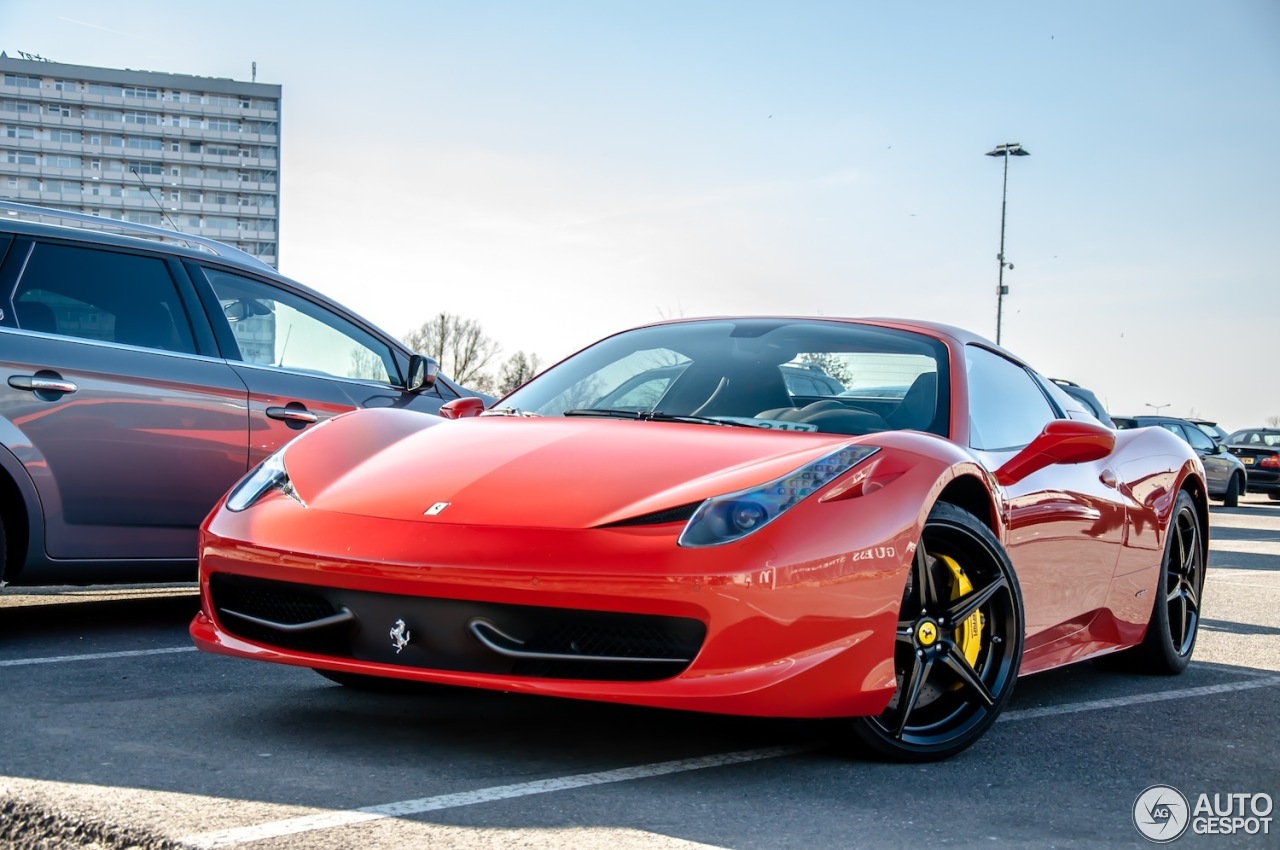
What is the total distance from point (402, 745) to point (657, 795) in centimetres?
77

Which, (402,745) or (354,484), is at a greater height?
(354,484)

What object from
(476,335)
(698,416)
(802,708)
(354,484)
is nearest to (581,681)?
(802,708)

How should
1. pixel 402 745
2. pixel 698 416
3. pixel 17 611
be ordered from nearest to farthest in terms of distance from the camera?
1. pixel 402 745
2. pixel 698 416
3. pixel 17 611

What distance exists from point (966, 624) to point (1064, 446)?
0.81 metres

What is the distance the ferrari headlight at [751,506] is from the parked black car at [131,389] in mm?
2865

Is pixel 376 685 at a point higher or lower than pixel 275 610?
lower

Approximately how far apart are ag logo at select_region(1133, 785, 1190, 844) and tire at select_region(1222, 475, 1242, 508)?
2273 cm

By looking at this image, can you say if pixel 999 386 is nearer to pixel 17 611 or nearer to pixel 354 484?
pixel 354 484

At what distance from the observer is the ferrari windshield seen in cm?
407

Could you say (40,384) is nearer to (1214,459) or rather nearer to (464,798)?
(464,798)

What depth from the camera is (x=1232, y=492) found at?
958 inches

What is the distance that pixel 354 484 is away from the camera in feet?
11.8

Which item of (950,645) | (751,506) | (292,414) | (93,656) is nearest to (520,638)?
(751,506)

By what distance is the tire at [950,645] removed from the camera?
3496 mm
